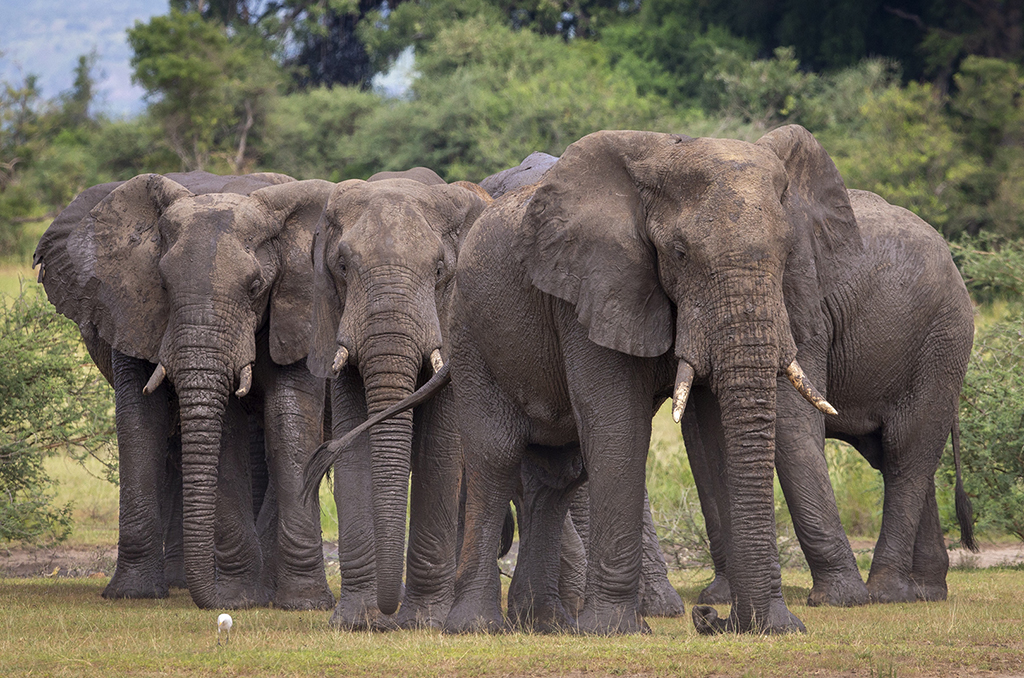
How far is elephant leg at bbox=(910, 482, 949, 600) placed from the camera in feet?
32.6

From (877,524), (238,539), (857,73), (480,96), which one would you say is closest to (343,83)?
(480,96)

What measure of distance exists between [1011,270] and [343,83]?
133 feet

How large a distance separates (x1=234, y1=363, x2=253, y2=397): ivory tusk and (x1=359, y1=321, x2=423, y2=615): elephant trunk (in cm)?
131

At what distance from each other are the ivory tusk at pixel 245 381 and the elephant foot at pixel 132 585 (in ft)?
5.29

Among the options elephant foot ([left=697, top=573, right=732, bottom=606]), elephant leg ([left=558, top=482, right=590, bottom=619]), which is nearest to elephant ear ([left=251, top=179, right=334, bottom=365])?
elephant leg ([left=558, top=482, right=590, bottom=619])

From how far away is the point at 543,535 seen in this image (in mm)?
8547

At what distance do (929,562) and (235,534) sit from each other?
15.4ft

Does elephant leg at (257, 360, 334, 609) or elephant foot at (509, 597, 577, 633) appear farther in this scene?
elephant leg at (257, 360, 334, 609)

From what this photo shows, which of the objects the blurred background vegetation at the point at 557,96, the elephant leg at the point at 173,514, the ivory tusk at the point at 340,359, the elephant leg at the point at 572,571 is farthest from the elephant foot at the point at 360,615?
the blurred background vegetation at the point at 557,96

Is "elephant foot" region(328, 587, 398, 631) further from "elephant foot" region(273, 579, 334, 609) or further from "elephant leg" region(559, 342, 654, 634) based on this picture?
"elephant leg" region(559, 342, 654, 634)

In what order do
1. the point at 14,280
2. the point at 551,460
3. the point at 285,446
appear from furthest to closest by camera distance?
1. the point at 14,280
2. the point at 285,446
3. the point at 551,460

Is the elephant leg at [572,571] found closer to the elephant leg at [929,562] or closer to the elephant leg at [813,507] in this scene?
the elephant leg at [813,507]

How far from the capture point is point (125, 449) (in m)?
10.2

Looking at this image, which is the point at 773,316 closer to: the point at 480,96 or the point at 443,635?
the point at 443,635
